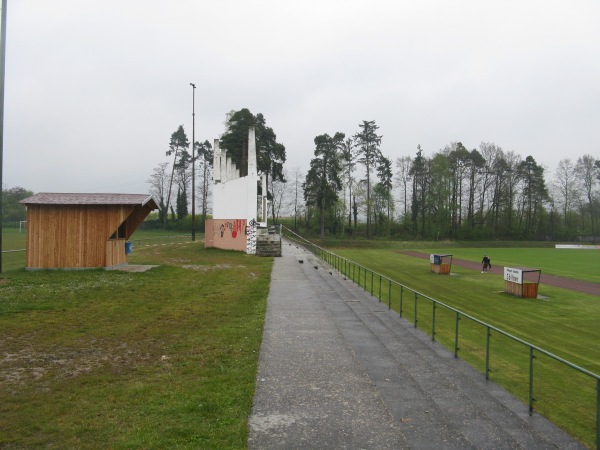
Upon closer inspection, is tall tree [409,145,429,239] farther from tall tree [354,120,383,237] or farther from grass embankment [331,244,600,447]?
grass embankment [331,244,600,447]

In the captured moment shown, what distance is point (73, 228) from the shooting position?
19641 mm

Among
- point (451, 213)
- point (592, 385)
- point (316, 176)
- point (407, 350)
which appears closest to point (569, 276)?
point (407, 350)

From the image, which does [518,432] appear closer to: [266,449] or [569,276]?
[266,449]

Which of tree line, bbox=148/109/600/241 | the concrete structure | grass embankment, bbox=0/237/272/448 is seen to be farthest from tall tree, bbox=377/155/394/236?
grass embankment, bbox=0/237/272/448

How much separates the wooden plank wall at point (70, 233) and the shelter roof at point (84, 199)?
235 millimetres

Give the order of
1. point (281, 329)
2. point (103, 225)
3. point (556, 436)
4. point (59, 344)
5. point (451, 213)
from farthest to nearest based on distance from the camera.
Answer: point (451, 213), point (103, 225), point (281, 329), point (59, 344), point (556, 436)

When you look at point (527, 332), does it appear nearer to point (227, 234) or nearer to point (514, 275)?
point (514, 275)

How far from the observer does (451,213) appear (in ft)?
247

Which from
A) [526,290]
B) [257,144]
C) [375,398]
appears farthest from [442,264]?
[257,144]

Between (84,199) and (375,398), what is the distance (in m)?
17.2

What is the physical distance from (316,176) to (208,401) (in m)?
60.2

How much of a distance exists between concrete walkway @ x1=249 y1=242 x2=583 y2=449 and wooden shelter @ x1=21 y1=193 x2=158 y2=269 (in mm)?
11751

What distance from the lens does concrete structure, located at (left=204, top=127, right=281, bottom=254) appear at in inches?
1289

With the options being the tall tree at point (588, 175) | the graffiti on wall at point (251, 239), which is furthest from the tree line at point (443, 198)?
the graffiti on wall at point (251, 239)
